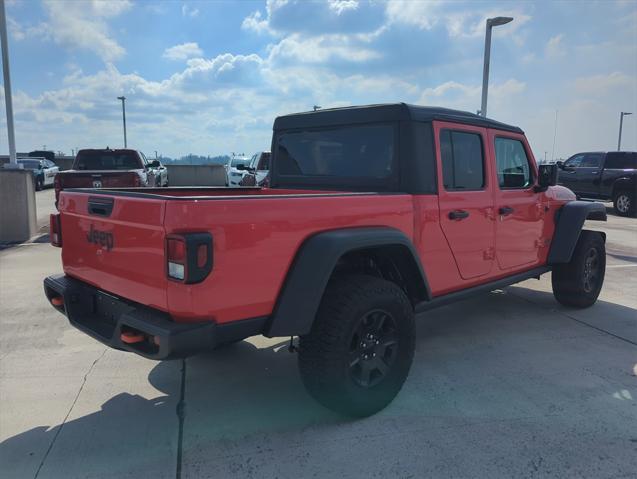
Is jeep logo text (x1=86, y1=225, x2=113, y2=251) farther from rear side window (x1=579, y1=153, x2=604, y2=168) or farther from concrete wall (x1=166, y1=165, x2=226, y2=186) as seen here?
concrete wall (x1=166, y1=165, x2=226, y2=186)

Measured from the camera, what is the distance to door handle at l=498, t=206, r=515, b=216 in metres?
4.20

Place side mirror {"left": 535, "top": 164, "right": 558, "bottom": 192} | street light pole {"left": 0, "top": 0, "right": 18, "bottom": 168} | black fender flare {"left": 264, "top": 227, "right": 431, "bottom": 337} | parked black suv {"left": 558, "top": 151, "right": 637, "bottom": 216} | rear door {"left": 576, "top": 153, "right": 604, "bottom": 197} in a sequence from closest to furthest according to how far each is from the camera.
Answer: black fender flare {"left": 264, "top": 227, "right": 431, "bottom": 337}, side mirror {"left": 535, "top": 164, "right": 558, "bottom": 192}, street light pole {"left": 0, "top": 0, "right": 18, "bottom": 168}, parked black suv {"left": 558, "top": 151, "right": 637, "bottom": 216}, rear door {"left": 576, "top": 153, "right": 604, "bottom": 197}

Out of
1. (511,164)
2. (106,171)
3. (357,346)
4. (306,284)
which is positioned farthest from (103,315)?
(106,171)

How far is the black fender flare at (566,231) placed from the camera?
5.04 meters

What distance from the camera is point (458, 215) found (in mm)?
3729

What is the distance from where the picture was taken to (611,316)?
5.34 m

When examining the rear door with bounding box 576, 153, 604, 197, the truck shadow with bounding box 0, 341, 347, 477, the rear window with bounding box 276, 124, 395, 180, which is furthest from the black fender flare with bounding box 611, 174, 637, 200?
the truck shadow with bounding box 0, 341, 347, 477

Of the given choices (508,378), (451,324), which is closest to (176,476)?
(508,378)

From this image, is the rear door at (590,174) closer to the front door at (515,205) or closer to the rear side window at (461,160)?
the front door at (515,205)

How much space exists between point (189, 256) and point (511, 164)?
3.35m

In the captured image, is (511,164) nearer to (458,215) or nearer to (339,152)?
(458,215)

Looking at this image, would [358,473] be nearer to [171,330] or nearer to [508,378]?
[171,330]

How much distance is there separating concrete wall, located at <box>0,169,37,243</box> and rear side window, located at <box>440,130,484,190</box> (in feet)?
28.6

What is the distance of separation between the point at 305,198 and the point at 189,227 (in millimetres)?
691
